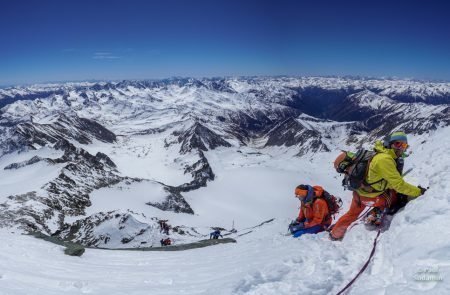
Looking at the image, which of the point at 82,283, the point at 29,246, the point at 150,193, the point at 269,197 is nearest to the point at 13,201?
the point at 150,193

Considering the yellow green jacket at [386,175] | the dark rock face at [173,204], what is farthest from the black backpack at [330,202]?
the dark rock face at [173,204]

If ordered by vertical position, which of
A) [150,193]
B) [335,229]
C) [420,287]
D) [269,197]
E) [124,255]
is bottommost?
[269,197]

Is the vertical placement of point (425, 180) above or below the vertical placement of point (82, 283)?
above

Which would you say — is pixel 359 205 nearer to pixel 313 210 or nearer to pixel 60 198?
pixel 313 210

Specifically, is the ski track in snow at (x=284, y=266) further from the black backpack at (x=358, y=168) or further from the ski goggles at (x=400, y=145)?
the ski goggles at (x=400, y=145)

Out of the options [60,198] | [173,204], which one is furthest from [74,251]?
[173,204]

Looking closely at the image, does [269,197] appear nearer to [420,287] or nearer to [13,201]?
[13,201]
